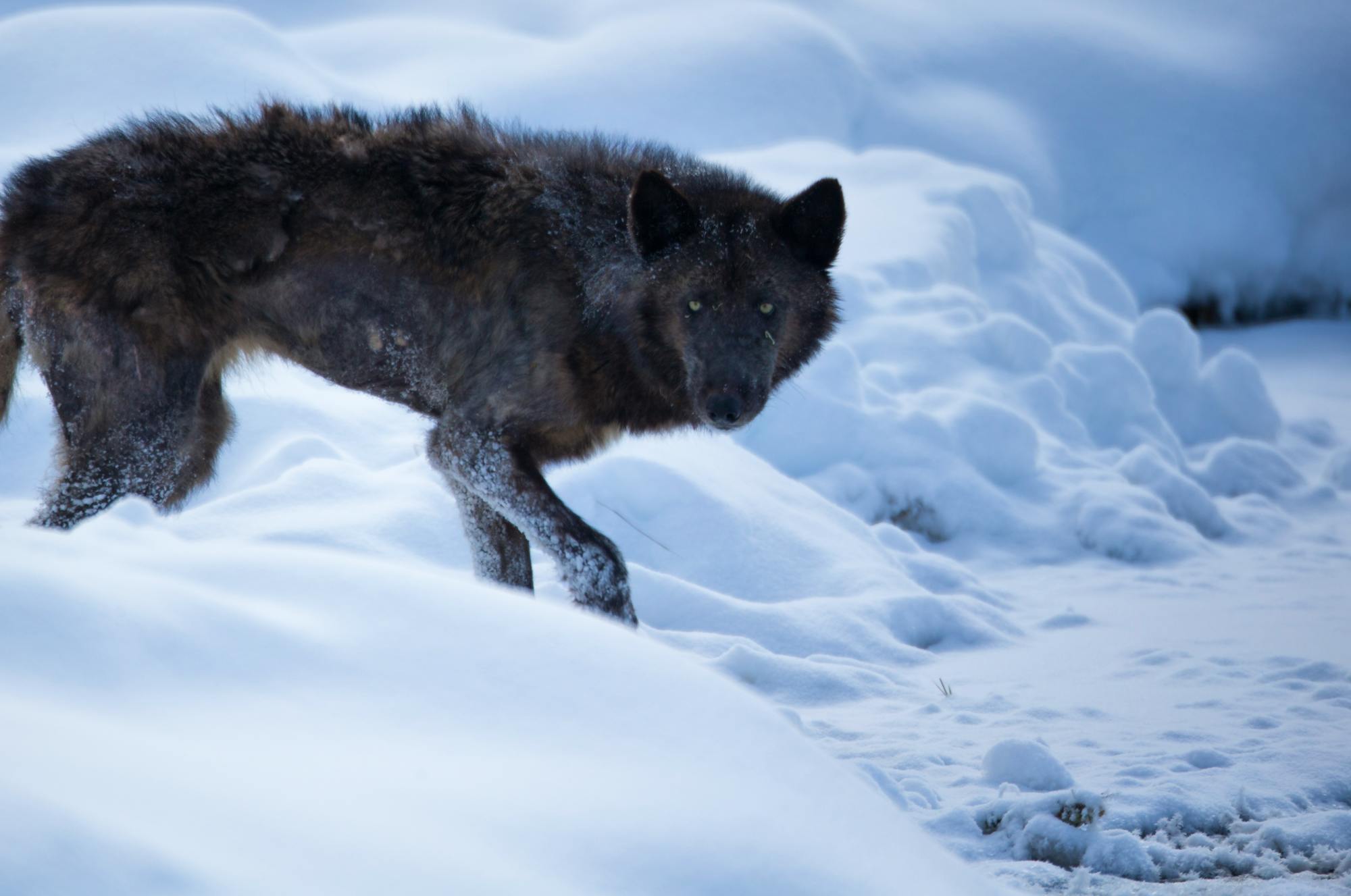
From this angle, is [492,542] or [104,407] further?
[492,542]

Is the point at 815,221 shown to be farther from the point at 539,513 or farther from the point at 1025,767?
the point at 1025,767

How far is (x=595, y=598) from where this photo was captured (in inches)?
175

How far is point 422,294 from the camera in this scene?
464cm

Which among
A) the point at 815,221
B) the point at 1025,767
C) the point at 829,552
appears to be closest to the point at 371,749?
the point at 1025,767

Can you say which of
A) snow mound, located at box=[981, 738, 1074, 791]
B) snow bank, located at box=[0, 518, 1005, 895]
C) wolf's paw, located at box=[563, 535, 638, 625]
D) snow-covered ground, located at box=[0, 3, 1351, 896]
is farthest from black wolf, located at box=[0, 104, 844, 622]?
snow bank, located at box=[0, 518, 1005, 895]

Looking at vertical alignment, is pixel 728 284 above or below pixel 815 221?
below

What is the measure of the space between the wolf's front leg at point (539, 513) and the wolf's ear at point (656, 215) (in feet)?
3.03

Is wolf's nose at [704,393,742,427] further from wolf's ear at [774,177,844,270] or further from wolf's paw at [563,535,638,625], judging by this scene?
wolf's ear at [774,177,844,270]

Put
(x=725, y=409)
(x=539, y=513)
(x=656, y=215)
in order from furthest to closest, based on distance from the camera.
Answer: (x=656, y=215) < (x=539, y=513) < (x=725, y=409)

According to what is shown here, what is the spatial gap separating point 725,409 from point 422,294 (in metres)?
1.24

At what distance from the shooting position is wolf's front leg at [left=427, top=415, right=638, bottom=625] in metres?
4.46

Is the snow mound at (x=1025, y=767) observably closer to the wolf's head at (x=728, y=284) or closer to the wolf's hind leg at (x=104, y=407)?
the wolf's head at (x=728, y=284)

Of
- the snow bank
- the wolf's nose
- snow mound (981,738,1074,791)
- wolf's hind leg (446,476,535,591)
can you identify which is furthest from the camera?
wolf's hind leg (446,476,535,591)

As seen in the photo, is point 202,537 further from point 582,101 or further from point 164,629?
point 582,101
